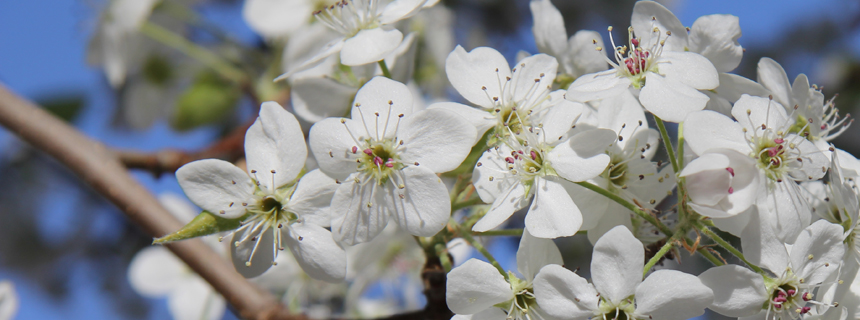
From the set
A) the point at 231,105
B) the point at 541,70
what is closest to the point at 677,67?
the point at 541,70

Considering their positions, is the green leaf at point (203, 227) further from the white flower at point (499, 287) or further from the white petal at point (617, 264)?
the white petal at point (617, 264)

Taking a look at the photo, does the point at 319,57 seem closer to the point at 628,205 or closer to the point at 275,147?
the point at 275,147

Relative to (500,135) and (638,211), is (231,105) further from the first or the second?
(638,211)

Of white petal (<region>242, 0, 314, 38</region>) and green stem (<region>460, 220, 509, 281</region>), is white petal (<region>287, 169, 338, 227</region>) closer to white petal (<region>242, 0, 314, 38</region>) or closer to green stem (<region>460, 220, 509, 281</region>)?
green stem (<region>460, 220, 509, 281</region>)

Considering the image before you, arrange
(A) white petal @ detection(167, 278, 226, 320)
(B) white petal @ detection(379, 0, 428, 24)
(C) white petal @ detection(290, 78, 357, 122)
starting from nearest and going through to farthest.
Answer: (B) white petal @ detection(379, 0, 428, 24) → (C) white petal @ detection(290, 78, 357, 122) → (A) white petal @ detection(167, 278, 226, 320)

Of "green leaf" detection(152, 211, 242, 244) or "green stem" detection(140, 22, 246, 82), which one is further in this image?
"green stem" detection(140, 22, 246, 82)

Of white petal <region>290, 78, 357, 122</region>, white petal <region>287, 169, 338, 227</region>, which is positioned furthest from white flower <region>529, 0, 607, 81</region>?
white petal <region>287, 169, 338, 227</region>
